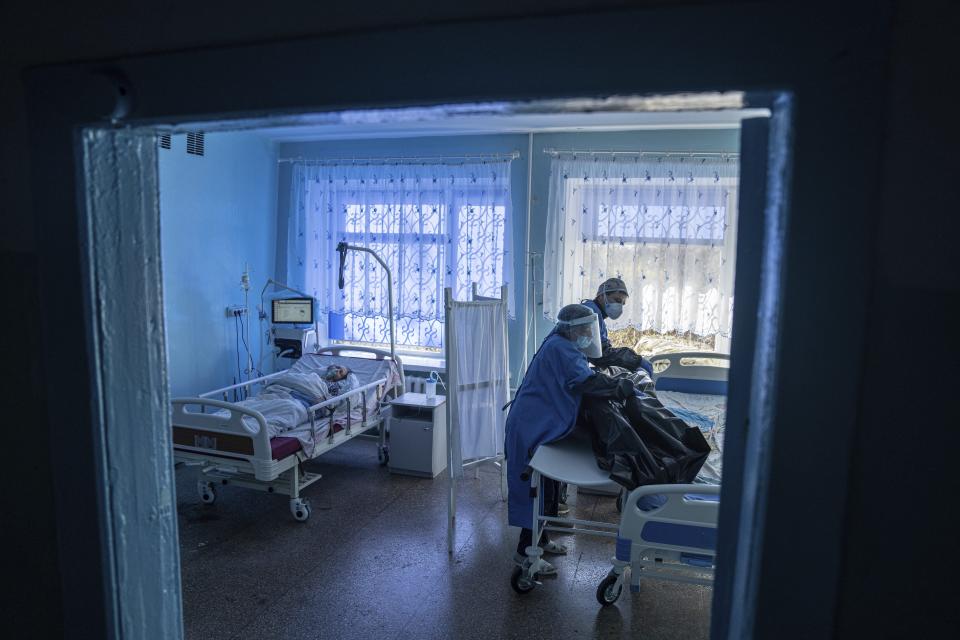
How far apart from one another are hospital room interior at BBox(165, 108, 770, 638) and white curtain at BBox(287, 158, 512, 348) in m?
0.02

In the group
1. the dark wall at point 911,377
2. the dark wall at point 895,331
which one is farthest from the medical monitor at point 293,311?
the dark wall at point 911,377

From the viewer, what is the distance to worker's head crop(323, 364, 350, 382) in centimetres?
427

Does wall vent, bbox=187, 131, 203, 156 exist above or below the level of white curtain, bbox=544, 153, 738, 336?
above

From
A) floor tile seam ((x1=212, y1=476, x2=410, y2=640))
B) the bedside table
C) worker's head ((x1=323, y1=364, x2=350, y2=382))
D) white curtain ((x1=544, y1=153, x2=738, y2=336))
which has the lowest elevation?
floor tile seam ((x1=212, y1=476, x2=410, y2=640))

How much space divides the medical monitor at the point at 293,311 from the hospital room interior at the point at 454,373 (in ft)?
0.09

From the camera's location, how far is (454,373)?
3.11m

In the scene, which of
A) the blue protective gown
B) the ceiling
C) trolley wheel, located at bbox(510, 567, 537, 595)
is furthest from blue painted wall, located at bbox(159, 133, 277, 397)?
trolley wheel, located at bbox(510, 567, 537, 595)

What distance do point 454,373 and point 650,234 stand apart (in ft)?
6.96

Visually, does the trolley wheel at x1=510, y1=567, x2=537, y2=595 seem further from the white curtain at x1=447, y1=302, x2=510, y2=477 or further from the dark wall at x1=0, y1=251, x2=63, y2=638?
the dark wall at x1=0, y1=251, x2=63, y2=638

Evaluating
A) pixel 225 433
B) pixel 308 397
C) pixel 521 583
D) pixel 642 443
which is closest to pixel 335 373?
pixel 308 397

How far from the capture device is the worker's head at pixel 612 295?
4047 mm

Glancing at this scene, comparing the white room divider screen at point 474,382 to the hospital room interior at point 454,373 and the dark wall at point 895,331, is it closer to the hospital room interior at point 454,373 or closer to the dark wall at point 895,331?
the hospital room interior at point 454,373

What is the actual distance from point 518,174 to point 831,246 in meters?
4.36

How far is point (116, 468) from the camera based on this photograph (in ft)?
2.79
